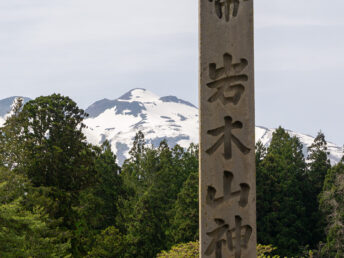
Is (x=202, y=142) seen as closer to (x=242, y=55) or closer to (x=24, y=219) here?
(x=242, y=55)

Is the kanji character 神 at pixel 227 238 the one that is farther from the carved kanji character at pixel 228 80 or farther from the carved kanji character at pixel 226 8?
the carved kanji character at pixel 226 8

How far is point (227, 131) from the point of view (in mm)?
7043

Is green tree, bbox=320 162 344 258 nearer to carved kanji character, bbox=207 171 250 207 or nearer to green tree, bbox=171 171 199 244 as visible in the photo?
green tree, bbox=171 171 199 244

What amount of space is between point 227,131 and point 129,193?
95.7 feet

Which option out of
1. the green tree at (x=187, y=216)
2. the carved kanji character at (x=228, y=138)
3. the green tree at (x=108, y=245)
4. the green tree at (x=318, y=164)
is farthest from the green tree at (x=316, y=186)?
the carved kanji character at (x=228, y=138)

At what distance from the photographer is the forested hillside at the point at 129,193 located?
83.9 feet

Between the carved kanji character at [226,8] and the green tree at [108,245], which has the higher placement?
the carved kanji character at [226,8]

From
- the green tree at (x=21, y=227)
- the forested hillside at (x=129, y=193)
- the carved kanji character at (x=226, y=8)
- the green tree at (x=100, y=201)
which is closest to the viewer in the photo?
the carved kanji character at (x=226, y=8)

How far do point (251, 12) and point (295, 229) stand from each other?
1066 inches

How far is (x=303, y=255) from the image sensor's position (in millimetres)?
31297

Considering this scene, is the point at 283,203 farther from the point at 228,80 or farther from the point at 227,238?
the point at 228,80

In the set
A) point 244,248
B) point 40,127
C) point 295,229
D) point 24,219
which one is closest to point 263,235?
point 295,229

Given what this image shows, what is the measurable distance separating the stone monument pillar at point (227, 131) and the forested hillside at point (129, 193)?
1411 centimetres

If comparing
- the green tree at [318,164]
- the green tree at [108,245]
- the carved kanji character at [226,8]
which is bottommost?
the green tree at [108,245]
